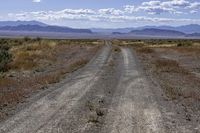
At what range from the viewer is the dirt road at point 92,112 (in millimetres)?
10281

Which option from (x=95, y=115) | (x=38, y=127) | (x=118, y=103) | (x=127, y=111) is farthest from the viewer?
(x=118, y=103)

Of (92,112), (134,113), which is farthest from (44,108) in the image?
(134,113)

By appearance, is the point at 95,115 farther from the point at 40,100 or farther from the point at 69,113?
the point at 40,100

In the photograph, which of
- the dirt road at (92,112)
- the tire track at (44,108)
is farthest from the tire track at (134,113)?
the tire track at (44,108)

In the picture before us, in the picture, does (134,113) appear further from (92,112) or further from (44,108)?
(44,108)

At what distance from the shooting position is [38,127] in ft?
33.7

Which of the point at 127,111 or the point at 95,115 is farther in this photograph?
the point at 127,111

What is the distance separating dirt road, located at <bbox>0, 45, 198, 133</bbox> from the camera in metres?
10.3

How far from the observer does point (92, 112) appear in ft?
40.4

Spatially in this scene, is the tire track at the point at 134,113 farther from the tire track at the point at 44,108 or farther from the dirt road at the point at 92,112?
the tire track at the point at 44,108

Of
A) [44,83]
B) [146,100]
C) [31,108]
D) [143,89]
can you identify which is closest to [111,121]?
[31,108]

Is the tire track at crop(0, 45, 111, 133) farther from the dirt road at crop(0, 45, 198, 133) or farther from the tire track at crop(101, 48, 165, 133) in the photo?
the tire track at crop(101, 48, 165, 133)

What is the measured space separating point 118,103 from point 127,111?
1.52 metres

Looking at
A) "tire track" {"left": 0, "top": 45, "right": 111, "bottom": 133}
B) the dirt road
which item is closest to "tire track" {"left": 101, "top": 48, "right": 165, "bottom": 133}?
the dirt road
